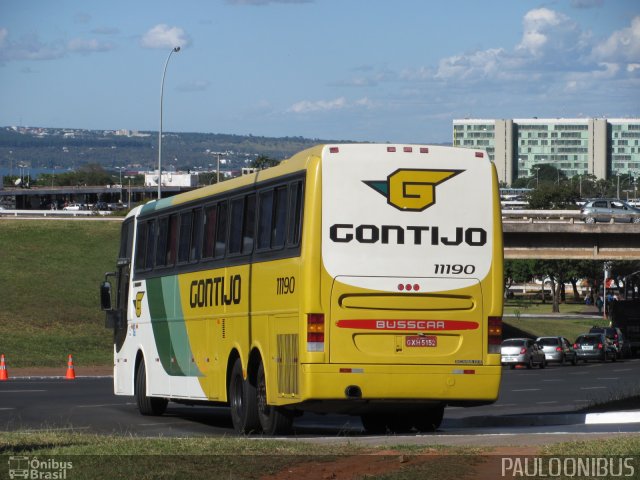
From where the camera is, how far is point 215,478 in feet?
37.4

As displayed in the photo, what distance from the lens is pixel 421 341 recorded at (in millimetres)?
16219

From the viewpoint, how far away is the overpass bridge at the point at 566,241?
196 feet

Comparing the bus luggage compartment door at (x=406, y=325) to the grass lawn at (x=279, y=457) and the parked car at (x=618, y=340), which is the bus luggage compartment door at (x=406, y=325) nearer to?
the grass lawn at (x=279, y=457)

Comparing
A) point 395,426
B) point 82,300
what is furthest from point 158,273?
point 82,300

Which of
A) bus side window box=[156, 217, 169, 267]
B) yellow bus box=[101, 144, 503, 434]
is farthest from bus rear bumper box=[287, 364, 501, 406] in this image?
bus side window box=[156, 217, 169, 267]

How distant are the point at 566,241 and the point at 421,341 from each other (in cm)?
4573

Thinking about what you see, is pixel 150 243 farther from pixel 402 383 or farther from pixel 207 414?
pixel 402 383

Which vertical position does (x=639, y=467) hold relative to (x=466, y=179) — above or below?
below

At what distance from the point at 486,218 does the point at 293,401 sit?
3418 millimetres

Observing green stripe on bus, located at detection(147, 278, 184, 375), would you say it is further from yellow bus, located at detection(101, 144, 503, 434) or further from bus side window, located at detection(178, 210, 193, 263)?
yellow bus, located at detection(101, 144, 503, 434)

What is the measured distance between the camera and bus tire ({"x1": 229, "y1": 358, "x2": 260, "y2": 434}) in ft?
57.7

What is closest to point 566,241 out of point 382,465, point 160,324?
point 160,324

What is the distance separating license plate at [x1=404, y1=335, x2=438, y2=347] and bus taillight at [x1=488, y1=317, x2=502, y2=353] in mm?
758

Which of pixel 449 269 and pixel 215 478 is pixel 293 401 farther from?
pixel 215 478
